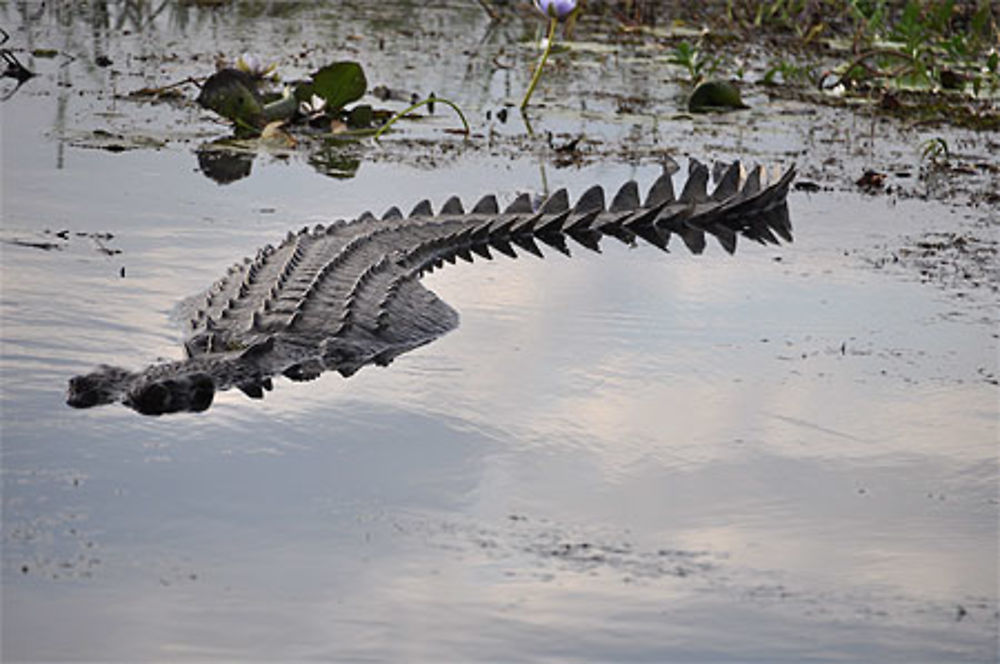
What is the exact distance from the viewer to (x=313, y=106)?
8.20 metres

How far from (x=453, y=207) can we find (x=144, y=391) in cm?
258

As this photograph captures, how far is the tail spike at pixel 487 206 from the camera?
21.2ft

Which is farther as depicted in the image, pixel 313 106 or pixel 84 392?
pixel 313 106

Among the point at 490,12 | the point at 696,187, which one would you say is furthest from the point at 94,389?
the point at 490,12

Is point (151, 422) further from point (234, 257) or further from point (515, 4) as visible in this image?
point (515, 4)

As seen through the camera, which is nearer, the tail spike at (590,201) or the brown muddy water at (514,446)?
the brown muddy water at (514,446)

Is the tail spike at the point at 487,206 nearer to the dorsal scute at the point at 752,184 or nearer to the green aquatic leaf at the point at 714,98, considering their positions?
the dorsal scute at the point at 752,184

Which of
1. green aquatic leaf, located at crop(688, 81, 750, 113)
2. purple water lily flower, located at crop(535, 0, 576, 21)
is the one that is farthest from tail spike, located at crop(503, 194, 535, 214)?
green aquatic leaf, located at crop(688, 81, 750, 113)

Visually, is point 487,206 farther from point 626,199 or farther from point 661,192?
point 661,192

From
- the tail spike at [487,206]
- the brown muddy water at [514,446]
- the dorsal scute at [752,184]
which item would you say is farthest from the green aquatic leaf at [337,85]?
the dorsal scute at [752,184]

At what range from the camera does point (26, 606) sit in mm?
2850

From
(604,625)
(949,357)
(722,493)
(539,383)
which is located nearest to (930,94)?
(949,357)

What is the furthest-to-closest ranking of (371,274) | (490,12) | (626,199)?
1. (490,12)
2. (626,199)
3. (371,274)

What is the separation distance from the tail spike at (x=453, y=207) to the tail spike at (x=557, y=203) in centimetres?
33
